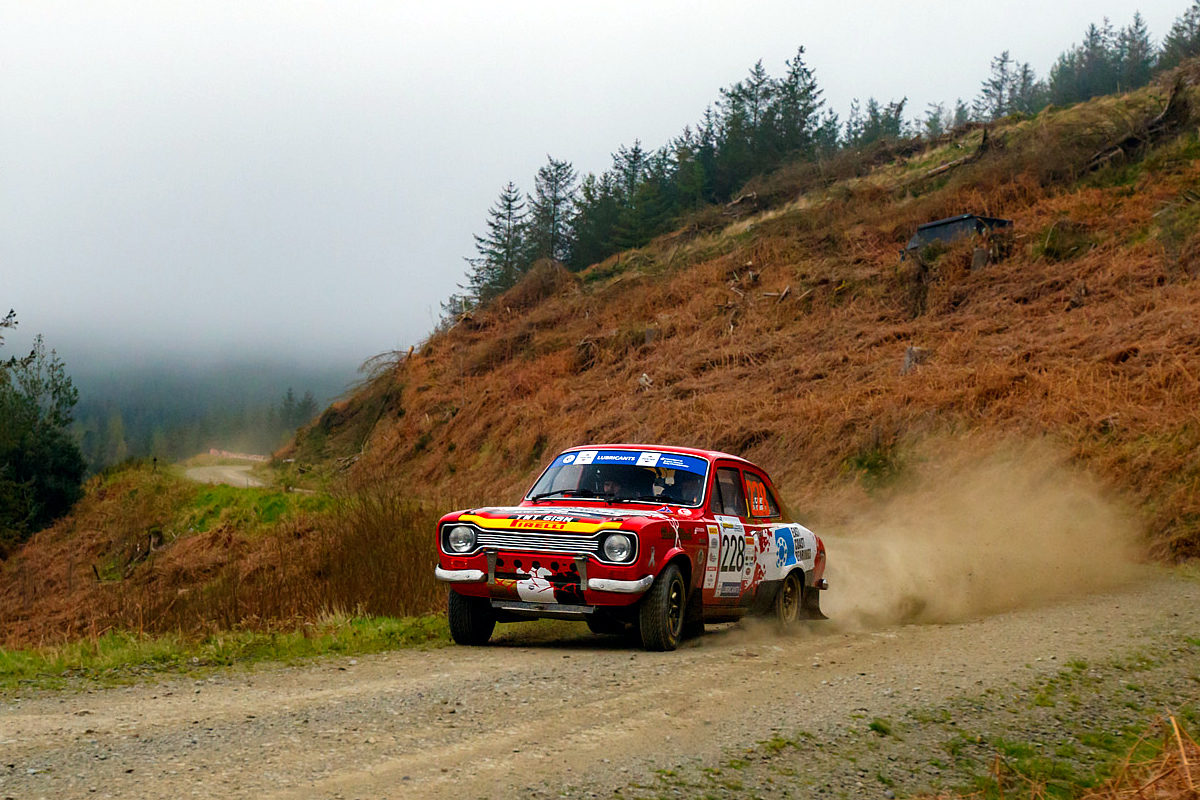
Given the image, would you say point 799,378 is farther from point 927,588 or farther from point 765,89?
point 765,89

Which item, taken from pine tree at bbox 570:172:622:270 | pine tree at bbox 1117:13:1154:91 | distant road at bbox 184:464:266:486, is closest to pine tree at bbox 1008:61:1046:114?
pine tree at bbox 1117:13:1154:91

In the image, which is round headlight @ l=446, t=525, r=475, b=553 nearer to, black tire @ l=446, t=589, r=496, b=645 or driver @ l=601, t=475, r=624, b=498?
black tire @ l=446, t=589, r=496, b=645

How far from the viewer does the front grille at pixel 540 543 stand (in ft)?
26.8

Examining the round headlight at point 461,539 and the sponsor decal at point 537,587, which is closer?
the sponsor decal at point 537,587

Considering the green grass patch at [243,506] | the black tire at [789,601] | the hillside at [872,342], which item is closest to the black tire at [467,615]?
the black tire at [789,601]

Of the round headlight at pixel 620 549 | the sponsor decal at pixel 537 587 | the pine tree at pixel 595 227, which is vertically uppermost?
the pine tree at pixel 595 227

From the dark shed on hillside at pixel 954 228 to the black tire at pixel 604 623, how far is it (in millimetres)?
24838

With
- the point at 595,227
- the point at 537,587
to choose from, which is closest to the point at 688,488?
the point at 537,587

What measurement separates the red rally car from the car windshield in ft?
0.04

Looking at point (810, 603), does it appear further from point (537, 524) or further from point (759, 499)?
point (537, 524)

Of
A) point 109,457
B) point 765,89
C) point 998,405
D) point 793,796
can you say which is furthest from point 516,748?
point 765,89

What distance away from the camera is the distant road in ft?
134

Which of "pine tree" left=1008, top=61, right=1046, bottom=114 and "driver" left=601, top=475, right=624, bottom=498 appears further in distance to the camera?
"pine tree" left=1008, top=61, right=1046, bottom=114

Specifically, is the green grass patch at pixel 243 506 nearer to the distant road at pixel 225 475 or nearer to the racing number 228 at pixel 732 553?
the distant road at pixel 225 475
